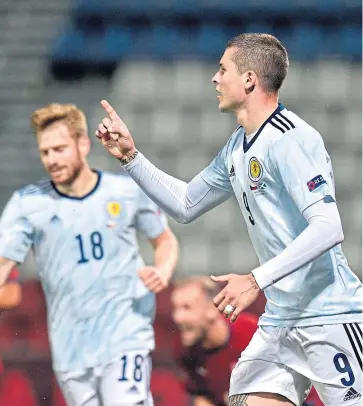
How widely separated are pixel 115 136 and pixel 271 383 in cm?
105

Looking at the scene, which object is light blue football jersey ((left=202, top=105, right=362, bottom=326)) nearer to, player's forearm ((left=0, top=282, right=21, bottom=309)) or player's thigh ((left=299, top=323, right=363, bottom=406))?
player's thigh ((left=299, top=323, right=363, bottom=406))

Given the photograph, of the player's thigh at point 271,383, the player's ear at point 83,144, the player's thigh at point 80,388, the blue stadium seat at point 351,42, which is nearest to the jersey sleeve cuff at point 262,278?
the player's thigh at point 271,383

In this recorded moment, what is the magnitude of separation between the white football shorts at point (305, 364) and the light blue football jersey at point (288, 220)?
0.14ft

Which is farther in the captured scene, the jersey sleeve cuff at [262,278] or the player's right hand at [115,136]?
the player's right hand at [115,136]

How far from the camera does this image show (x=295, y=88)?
34.3ft

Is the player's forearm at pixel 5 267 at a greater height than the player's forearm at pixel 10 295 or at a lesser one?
greater

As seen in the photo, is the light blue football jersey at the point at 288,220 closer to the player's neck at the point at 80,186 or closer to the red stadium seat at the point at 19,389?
the player's neck at the point at 80,186

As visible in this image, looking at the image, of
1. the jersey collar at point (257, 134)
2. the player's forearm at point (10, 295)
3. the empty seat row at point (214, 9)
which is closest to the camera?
the jersey collar at point (257, 134)

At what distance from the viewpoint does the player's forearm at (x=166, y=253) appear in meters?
5.58

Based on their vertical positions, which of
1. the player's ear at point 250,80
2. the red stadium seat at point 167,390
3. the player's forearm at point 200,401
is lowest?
the player's forearm at point 200,401

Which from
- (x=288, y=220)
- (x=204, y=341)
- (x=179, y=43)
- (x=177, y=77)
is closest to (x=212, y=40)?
(x=179, y=43)

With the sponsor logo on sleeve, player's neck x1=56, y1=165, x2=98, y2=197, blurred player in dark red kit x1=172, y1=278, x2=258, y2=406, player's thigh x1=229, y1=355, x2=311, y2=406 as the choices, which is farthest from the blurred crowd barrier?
the sponsor logo on sleeve

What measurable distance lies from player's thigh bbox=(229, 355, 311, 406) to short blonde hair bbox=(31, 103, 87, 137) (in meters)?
2.47

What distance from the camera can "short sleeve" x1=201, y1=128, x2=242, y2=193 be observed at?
3818mm
